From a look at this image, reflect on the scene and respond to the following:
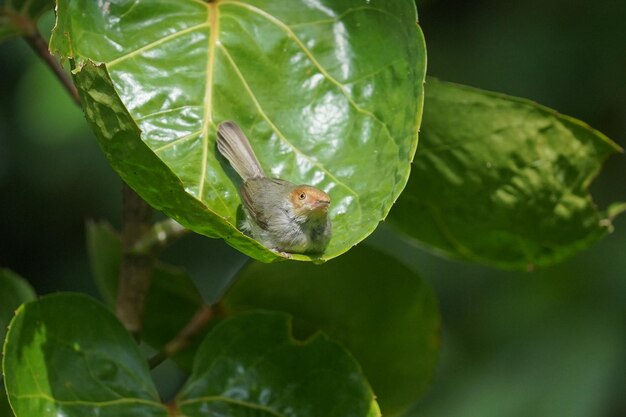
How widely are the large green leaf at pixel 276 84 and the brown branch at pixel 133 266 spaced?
13 centimetres

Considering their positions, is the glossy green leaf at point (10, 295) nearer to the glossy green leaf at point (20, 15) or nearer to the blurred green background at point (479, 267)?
the glossy green leaf at point (20, 15)

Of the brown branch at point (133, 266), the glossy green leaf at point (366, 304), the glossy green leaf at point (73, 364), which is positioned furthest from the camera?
the glossy green leaf at point (366, 304)

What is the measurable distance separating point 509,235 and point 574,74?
1.53 metres

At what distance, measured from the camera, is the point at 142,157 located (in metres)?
0.78

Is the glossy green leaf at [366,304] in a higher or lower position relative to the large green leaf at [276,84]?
lower

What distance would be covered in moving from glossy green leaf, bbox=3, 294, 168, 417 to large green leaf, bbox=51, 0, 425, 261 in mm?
182

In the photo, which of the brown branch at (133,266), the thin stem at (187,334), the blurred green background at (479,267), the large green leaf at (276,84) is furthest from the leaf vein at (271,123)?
the blurred green background at (479,267)

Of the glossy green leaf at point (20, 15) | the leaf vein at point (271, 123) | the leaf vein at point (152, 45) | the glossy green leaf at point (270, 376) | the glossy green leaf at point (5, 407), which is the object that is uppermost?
the leaf vein at point (152, 45)

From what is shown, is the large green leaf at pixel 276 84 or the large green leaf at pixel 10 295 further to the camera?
the large green leaf at pixel 10 295

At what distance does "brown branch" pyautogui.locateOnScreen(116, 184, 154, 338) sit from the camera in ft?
3.31

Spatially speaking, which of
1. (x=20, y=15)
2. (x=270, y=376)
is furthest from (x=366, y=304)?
(x=20, y=15)

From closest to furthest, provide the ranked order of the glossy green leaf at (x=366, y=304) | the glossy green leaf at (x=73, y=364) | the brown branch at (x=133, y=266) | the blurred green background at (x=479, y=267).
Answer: the glossy green leaf at (x=73, y=364) < the brown branch at (x=133, y=266) < the glossy green leaf at (x=366, y=304) < the blurred green background at (x=479, y=267)

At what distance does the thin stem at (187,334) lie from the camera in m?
1.09

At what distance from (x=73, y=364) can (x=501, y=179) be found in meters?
0.47
